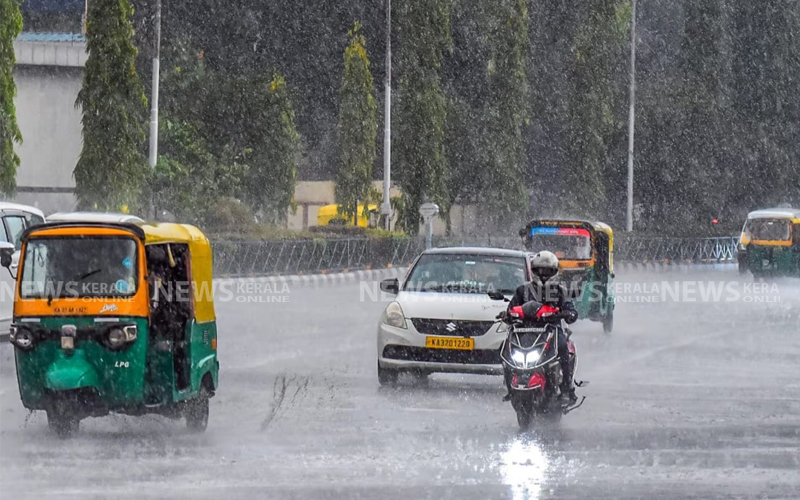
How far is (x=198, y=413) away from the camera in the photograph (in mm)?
12539

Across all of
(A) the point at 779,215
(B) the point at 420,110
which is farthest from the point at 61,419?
(B) the point at 420,110

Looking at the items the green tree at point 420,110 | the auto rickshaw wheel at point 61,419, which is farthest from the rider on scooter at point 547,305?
the green tree at point 420,110

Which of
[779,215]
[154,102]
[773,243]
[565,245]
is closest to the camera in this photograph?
[565,245]

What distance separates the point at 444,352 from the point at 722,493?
657 centimetres

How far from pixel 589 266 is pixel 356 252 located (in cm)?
2338

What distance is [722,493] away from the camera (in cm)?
970

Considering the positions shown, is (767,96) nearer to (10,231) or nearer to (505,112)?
(505,112)

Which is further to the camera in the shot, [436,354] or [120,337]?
[436,354]

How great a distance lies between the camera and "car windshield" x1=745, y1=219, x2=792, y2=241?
4894 centimetres

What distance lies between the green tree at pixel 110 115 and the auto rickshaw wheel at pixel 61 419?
2922cm

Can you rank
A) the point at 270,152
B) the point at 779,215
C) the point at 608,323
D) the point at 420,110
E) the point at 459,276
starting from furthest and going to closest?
the point at 270,152, the point at 420,110, the point at 779,215, the point at 608,323, the point at 459,276

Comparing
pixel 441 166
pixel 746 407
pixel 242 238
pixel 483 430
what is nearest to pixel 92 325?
pixel 483 430

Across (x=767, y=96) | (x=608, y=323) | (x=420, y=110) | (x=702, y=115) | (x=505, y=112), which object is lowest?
(x=608, y=323)

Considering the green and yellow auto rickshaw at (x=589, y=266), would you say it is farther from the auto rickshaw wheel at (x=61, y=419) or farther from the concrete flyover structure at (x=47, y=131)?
the concrete flyover structure at (x=47, y=131)
